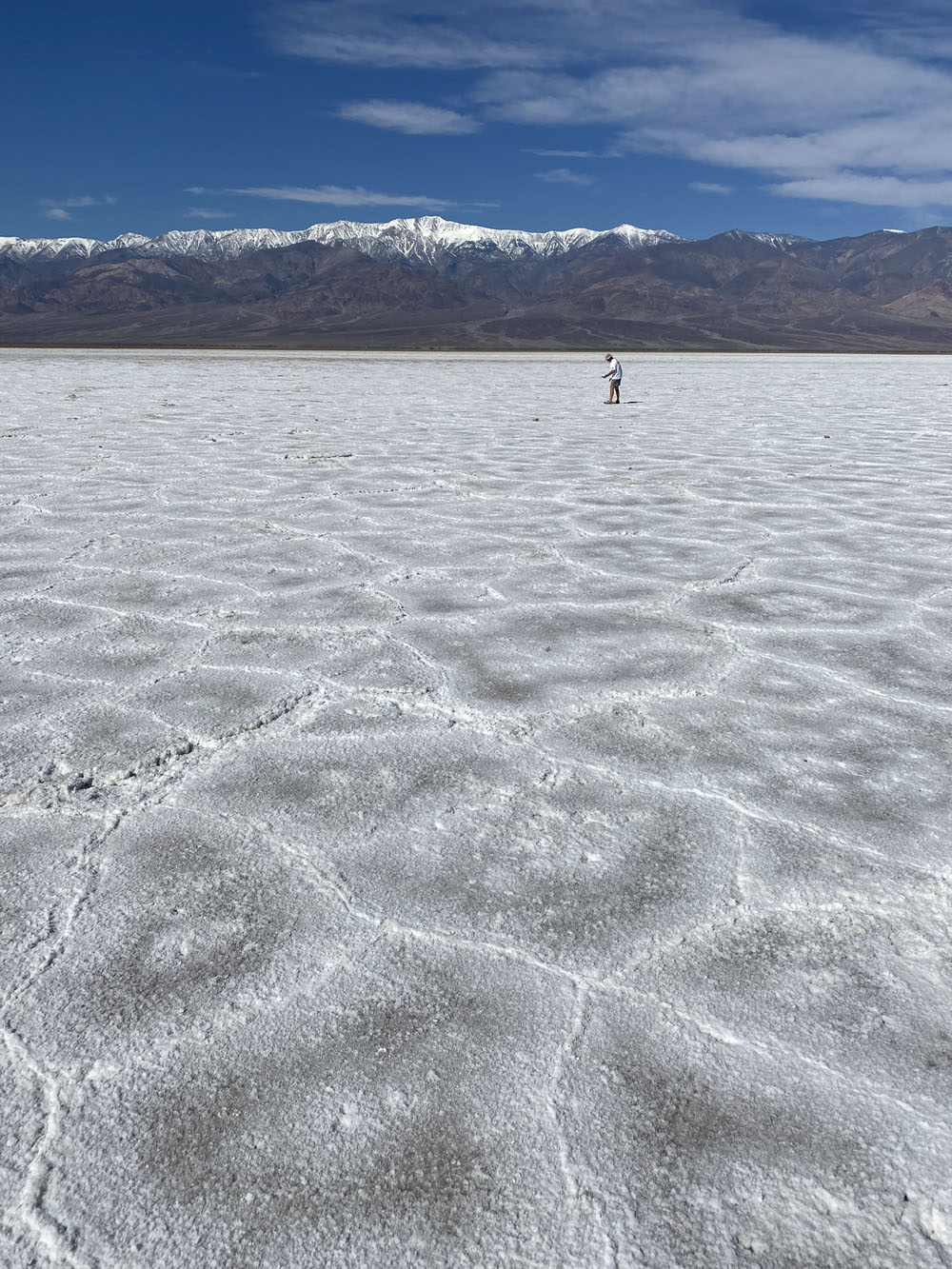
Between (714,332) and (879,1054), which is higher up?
(879,1054)

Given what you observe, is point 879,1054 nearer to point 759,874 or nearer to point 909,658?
point 759,874

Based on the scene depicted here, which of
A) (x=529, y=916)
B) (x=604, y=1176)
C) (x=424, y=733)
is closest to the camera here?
(x=604, y=1176)

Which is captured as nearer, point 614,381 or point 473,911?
point 473,911

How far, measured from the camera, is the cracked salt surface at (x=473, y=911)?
1146 mm

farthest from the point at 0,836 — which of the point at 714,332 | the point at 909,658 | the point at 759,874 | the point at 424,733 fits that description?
the point at 714,332

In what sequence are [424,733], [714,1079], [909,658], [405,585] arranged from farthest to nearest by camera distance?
1. [405,585]
2. [909,658]
3. [424,733]
4. [714,1079]

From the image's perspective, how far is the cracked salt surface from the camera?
1146mm

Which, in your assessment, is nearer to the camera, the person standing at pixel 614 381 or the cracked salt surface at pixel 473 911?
the cracked salt surface at pixel 473 911

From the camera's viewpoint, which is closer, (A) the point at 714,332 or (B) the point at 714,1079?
(B) the point at 714,1079

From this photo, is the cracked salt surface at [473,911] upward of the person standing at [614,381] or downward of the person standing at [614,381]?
upward

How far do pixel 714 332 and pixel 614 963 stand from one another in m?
137

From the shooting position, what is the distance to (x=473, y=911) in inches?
→ 65.9

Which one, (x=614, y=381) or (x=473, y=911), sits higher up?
(x=473, y=911)

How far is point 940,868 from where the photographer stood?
1.81 metres
